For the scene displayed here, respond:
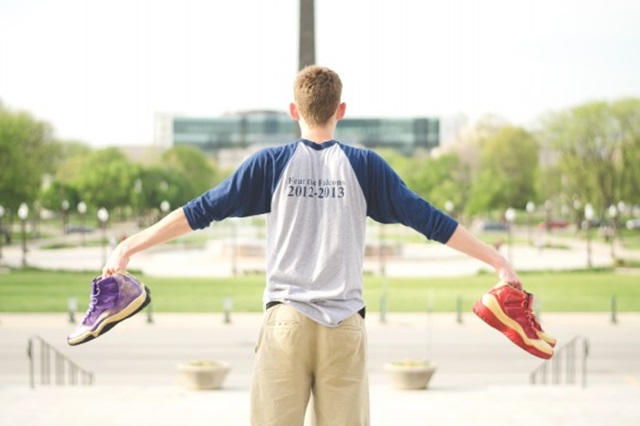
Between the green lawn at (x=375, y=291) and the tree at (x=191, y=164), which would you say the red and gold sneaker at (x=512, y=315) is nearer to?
the green lawn at (x=375, y=291)

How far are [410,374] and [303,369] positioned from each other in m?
9.97

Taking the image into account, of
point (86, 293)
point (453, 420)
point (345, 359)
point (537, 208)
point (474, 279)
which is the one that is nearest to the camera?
point (345, 359)

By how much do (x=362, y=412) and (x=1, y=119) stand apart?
59.3 metres

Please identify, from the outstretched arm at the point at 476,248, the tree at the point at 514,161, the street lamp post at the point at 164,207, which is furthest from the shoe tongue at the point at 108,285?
the tree at the point at 514,161

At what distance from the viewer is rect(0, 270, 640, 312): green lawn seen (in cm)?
2917

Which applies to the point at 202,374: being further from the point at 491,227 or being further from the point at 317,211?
the point at 491,227

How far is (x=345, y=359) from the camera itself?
3.26 metres

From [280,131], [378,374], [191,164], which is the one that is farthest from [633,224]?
[280,131]

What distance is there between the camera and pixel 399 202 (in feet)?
11.0

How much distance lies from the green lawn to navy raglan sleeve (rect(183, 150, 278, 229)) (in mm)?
24888

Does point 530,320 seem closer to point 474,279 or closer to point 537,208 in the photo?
point 474,279

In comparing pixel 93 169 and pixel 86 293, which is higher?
pixel 93 169

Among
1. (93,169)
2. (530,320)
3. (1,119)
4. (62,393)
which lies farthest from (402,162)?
(530,320)

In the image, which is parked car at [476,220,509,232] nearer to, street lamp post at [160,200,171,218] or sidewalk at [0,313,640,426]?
street lamp post at [160,200,171,218]
